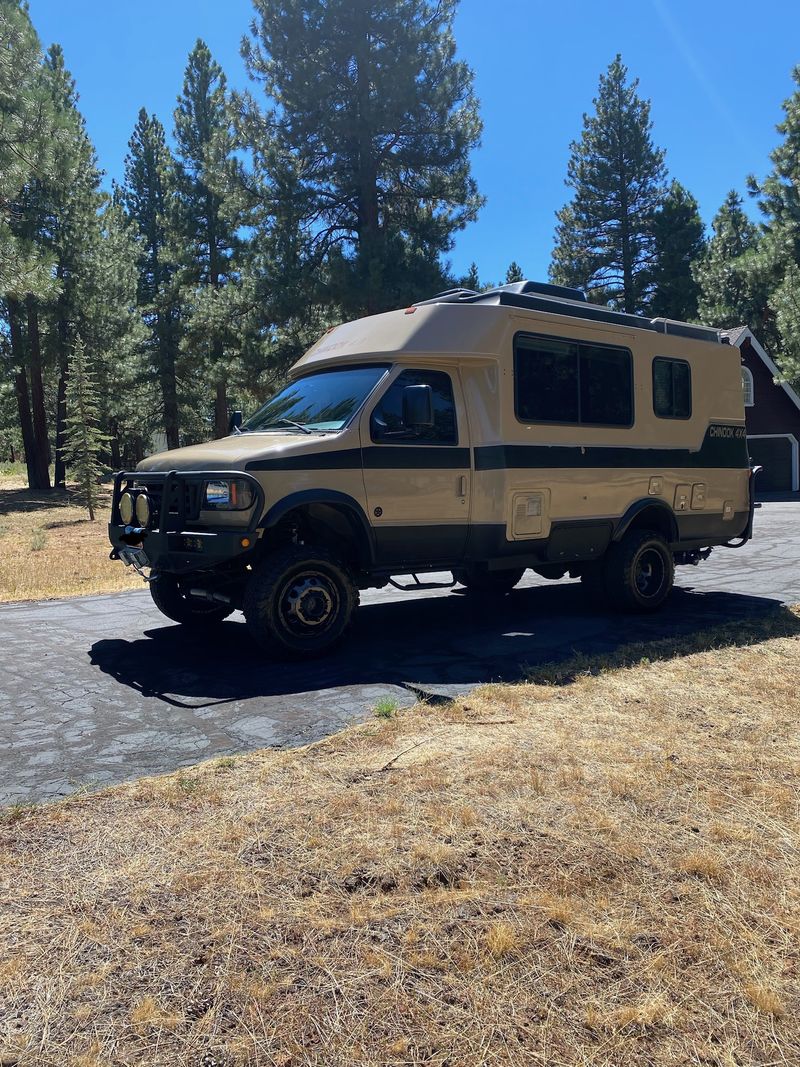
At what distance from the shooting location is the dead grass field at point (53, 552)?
10.6 metres

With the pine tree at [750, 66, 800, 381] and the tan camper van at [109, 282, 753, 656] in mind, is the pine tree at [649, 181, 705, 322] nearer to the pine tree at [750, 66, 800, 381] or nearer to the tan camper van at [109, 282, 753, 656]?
the pine tree at [750, 66, 800, 381]

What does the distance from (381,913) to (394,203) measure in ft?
77.1

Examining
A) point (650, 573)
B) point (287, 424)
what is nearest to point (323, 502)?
point (287, 424)

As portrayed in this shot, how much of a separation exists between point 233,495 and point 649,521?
4893mm

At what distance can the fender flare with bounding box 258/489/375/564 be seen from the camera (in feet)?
19.6

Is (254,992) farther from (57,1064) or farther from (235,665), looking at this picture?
(235,665)

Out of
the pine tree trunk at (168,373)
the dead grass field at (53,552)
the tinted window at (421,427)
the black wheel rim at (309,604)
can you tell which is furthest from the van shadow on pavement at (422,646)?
the pine tree trunk at (168,373)

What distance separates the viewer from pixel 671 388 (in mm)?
8797

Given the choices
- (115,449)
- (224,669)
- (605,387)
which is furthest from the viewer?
(115,449)

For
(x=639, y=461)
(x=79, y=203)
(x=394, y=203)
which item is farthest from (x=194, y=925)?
(x=79, y=203)

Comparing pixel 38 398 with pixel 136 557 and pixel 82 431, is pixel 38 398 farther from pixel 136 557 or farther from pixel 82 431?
pixel 136 557

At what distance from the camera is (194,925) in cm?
265

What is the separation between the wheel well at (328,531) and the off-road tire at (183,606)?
1112 millimetres

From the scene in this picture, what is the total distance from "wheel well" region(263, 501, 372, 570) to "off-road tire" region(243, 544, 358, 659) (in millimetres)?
220
